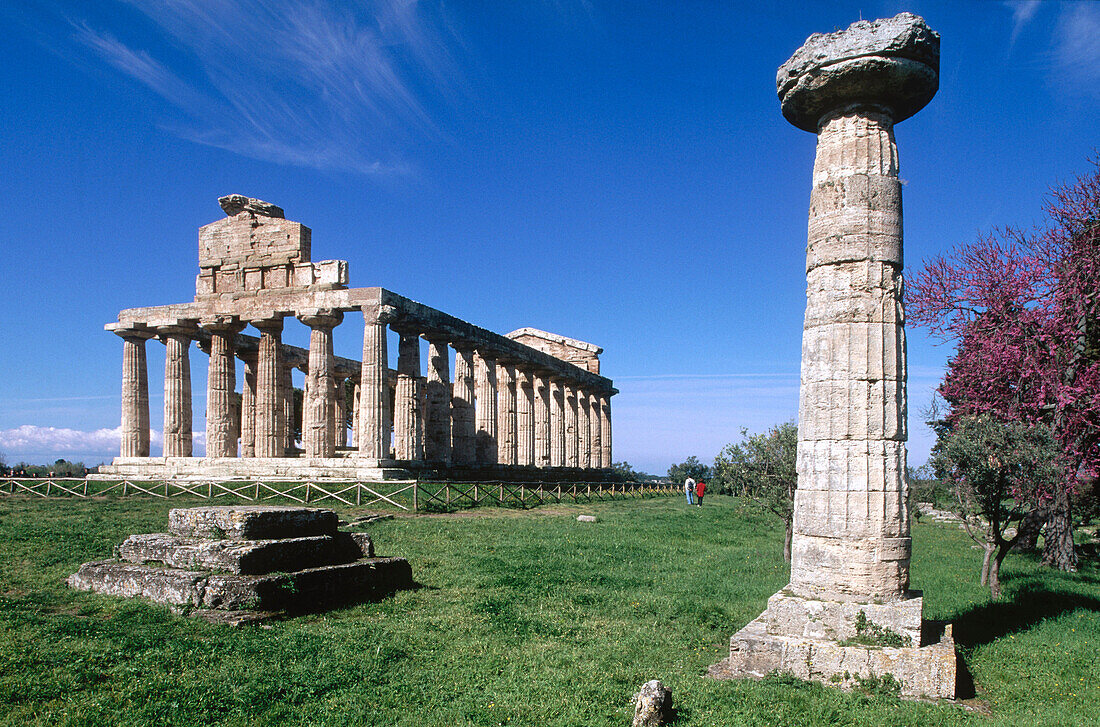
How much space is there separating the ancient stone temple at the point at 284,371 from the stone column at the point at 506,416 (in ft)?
2.42

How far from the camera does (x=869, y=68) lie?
9078 mm

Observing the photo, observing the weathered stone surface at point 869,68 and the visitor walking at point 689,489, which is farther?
the visitor walking at point 689,489

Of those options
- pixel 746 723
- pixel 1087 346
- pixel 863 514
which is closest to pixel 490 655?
pixel 746 723

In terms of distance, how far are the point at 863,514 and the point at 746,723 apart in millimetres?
3204

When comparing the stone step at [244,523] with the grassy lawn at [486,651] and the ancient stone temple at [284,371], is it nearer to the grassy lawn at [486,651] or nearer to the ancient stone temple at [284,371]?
the grassy lawn at [486,651]

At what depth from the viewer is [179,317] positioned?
31.5m

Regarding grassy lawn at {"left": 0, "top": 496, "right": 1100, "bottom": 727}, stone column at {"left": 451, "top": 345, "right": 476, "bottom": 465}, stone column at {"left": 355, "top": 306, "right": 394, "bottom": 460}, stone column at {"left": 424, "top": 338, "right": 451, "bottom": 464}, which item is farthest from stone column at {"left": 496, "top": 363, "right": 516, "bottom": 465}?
grassy lawn at {"left": 0, "top": 496, "right": 1100, "bottom": 727}

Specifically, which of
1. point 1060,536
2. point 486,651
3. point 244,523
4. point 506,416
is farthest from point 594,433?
point 486,651

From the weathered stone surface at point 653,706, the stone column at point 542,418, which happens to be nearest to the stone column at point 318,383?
the stone column at point 542,418

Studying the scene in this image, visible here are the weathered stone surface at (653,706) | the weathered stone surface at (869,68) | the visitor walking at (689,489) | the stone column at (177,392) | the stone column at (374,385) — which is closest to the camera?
the weathered stone surface at (653,706)

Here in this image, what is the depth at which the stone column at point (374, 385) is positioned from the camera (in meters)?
27.8

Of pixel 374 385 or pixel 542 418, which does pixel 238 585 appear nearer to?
pixel 374 385

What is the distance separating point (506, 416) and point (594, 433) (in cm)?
1342

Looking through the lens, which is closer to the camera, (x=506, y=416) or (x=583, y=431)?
(x=506, y=416)
